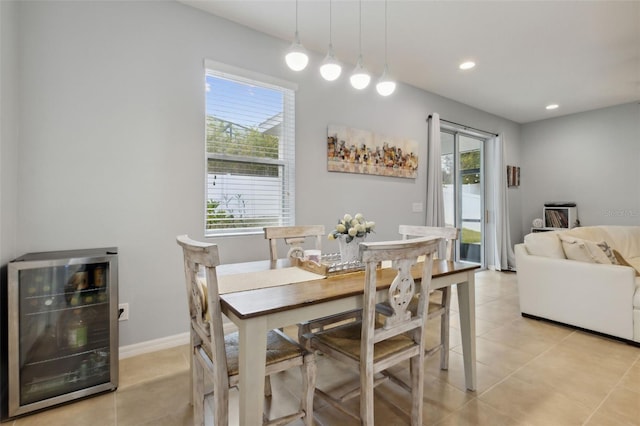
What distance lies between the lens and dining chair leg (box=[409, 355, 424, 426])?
157cm

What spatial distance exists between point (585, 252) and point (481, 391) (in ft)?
6.34

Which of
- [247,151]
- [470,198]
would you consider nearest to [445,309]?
[247,151]

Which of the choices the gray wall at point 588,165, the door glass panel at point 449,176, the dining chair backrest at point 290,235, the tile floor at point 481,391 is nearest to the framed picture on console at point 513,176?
the gray wall at point 588,165

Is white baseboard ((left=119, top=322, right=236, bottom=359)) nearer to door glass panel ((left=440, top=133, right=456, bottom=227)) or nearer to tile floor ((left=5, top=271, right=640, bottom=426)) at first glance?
tile floor ((left=5, top=271, right=640, bottom=426))

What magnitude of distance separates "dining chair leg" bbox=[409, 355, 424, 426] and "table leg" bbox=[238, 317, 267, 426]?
805 mm

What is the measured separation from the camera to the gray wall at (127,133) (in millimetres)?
2057

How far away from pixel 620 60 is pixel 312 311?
463 centimetres

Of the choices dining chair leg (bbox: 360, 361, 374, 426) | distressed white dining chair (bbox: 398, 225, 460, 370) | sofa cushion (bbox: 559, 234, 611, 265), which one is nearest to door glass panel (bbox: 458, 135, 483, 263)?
sofa cushion (bbox: 559, 234, 611, 265)

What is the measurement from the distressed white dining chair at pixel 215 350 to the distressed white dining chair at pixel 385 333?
7.3 inches

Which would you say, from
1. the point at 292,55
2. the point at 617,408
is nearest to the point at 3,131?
the point at 292,55

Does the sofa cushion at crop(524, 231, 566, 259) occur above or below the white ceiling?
below

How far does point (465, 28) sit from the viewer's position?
290 centimetres

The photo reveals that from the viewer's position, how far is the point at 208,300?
126cm

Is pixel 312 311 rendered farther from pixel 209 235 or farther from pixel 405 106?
pixel 405 106
